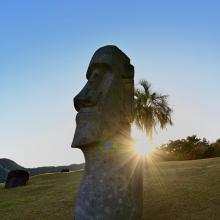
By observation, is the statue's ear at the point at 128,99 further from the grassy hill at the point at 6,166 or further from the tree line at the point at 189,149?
the grassy hill at the point at 6,166

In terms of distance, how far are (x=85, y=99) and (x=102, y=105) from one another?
0.48 m

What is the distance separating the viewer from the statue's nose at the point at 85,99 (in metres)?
8.71

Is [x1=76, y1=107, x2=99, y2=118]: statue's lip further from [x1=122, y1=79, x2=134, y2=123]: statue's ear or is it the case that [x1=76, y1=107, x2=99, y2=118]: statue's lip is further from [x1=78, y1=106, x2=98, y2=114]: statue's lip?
[x1=122, y1=79, x2=134, y2=123]: statue's ear

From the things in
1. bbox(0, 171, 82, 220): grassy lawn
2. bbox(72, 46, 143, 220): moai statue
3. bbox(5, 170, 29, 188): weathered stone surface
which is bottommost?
bbox(0, 171, 82, 220): grassy lawn

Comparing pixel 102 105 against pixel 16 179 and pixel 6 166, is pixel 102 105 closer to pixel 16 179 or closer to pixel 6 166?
pixel 16 179

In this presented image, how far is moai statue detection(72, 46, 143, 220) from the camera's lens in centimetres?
812

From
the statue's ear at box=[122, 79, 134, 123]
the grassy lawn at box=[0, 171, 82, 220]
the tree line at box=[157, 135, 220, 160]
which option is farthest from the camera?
the tree line at box=[157, 135, 220, 160]

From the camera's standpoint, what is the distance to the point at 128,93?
30.6 feet

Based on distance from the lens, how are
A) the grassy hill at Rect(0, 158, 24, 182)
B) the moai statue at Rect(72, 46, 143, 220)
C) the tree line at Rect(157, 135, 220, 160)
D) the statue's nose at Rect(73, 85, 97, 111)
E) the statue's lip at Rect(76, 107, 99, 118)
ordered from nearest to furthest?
1. the moai statue at Rect(72, 46, 143, 220)
2. the statue's lip at Rect(76, 107, 99, 118)
3. the statue's nose at Rect(73, 85, 97, 111)
4. the tree line at Rect(157, 135, 220, 160)
5. the grassy hill at Rect(0, 158, 24, 182)

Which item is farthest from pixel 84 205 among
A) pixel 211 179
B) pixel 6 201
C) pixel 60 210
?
pixel 6 201

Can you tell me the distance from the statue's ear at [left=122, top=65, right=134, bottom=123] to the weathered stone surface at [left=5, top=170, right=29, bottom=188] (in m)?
15.5

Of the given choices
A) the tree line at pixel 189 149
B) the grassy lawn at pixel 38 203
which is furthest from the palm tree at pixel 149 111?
the grassy lawn at pixel 38 203

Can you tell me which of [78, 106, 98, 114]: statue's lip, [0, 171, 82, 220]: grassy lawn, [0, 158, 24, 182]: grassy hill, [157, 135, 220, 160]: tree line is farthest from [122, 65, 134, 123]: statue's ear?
[0, 158, 24, 182]: grassy hill

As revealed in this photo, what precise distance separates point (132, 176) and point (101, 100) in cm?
202
